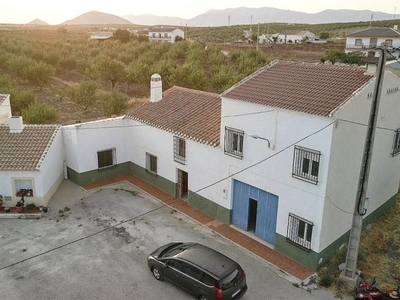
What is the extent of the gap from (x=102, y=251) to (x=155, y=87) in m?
11.8

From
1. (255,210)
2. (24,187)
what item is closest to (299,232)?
(255,210)

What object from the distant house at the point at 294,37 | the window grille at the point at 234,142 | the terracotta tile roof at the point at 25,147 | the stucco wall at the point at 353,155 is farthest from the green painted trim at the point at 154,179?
the distant house at the point at 294,37

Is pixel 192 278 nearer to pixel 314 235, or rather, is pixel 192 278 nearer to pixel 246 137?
pixel 314 235

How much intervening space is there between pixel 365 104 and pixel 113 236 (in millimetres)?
12564

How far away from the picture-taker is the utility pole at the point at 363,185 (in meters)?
12.5

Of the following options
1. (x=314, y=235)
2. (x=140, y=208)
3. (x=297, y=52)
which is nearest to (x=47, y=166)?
(x=140, y=208)

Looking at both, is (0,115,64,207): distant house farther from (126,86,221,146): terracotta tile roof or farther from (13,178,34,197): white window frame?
(126,86,221,146): terracotta tile roof

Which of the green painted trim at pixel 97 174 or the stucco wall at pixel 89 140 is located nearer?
the stucco wall at pixel 89 140

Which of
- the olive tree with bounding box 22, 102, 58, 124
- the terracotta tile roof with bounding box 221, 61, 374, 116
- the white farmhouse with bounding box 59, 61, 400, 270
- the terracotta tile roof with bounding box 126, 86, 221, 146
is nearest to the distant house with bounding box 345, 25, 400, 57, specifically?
the terracotta tile roof with bounding box 126, 86, 221, 146

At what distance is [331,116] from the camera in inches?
520

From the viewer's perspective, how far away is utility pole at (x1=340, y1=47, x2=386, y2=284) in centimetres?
1248

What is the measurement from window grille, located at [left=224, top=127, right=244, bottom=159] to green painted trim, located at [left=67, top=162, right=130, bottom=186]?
373 inches

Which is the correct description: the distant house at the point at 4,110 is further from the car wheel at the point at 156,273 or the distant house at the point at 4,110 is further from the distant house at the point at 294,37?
the distant house at the point at 294,37

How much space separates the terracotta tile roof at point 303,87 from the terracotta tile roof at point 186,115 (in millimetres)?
2933
